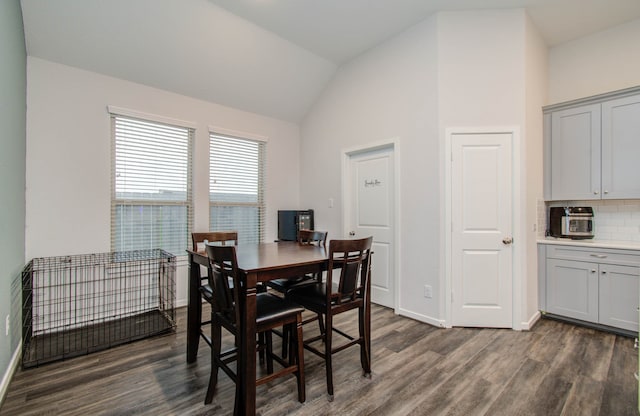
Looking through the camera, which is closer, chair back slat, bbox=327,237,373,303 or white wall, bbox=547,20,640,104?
chair back slat, bbox=327,237,373,303

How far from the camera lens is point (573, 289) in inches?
124

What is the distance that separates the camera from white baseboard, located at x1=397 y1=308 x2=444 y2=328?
312 cm

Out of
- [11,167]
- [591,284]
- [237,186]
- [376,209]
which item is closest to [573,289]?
[591,284]

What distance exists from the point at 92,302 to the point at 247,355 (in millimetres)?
2559

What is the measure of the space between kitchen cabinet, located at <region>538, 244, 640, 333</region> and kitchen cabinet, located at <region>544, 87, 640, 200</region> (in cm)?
68

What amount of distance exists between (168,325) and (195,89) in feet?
9.61

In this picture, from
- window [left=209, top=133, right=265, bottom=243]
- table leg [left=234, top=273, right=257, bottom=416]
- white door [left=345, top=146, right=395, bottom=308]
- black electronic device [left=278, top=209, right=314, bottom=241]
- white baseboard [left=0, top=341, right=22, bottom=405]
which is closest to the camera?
table leg [left=234, top=273, right=257, bottom=416]

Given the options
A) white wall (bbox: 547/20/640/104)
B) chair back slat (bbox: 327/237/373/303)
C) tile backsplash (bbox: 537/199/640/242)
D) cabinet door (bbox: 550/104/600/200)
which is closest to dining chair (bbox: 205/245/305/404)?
chair back slat (bbox: 327/237/373/303)

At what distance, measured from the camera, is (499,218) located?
3078 mm

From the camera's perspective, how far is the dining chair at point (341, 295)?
197 centimetres

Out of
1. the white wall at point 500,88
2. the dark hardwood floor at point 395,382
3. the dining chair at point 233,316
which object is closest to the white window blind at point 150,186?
the dark hardwood floor at point 395,382

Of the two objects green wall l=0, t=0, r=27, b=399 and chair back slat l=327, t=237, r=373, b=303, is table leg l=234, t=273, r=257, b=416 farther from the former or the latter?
green wall l=0, t=0, r=27, b=399

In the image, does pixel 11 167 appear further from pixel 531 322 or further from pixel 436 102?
pixel 531 322

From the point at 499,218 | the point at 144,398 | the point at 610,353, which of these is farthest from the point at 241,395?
the point at 610,353
